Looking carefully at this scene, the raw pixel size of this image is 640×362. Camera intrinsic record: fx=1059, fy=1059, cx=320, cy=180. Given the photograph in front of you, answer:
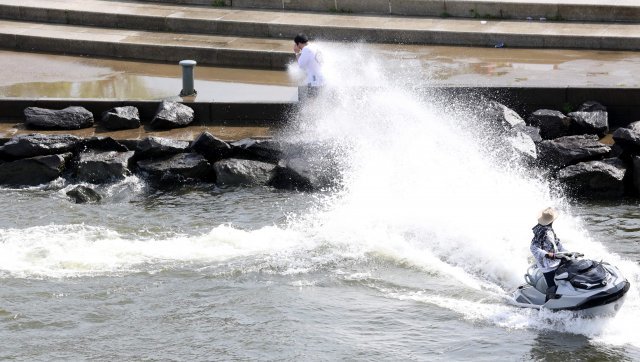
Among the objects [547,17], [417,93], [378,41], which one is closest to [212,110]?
[417,93]

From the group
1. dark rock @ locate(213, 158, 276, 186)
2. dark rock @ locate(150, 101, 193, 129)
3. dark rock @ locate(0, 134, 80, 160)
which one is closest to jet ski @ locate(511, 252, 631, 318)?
dark rock @ locate(213, 158, 276, 186)

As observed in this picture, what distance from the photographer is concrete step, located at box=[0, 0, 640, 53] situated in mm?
22062

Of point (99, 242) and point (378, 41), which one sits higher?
point (378, 41)

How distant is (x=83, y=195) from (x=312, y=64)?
4.61m

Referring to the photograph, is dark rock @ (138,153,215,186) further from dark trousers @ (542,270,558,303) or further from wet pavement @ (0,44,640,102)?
dark trousers @ (542,270,558,303)

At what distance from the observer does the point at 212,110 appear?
743 inches

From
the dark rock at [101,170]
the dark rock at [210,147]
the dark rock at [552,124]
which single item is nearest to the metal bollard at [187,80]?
the dark rock at [210,147]

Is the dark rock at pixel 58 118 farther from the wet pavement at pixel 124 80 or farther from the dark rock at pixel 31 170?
the dark rock at pixel 31 170

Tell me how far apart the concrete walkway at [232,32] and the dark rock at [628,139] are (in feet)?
15.9

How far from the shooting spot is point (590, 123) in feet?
59.0

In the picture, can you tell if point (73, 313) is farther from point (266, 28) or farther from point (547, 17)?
point (547, 17)

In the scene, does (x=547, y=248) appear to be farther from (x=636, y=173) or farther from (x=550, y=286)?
(x=636, y=173)

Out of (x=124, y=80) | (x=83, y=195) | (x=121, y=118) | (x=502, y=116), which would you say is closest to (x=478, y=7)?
(x=502, y=116)

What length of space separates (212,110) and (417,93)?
3.70 meters
